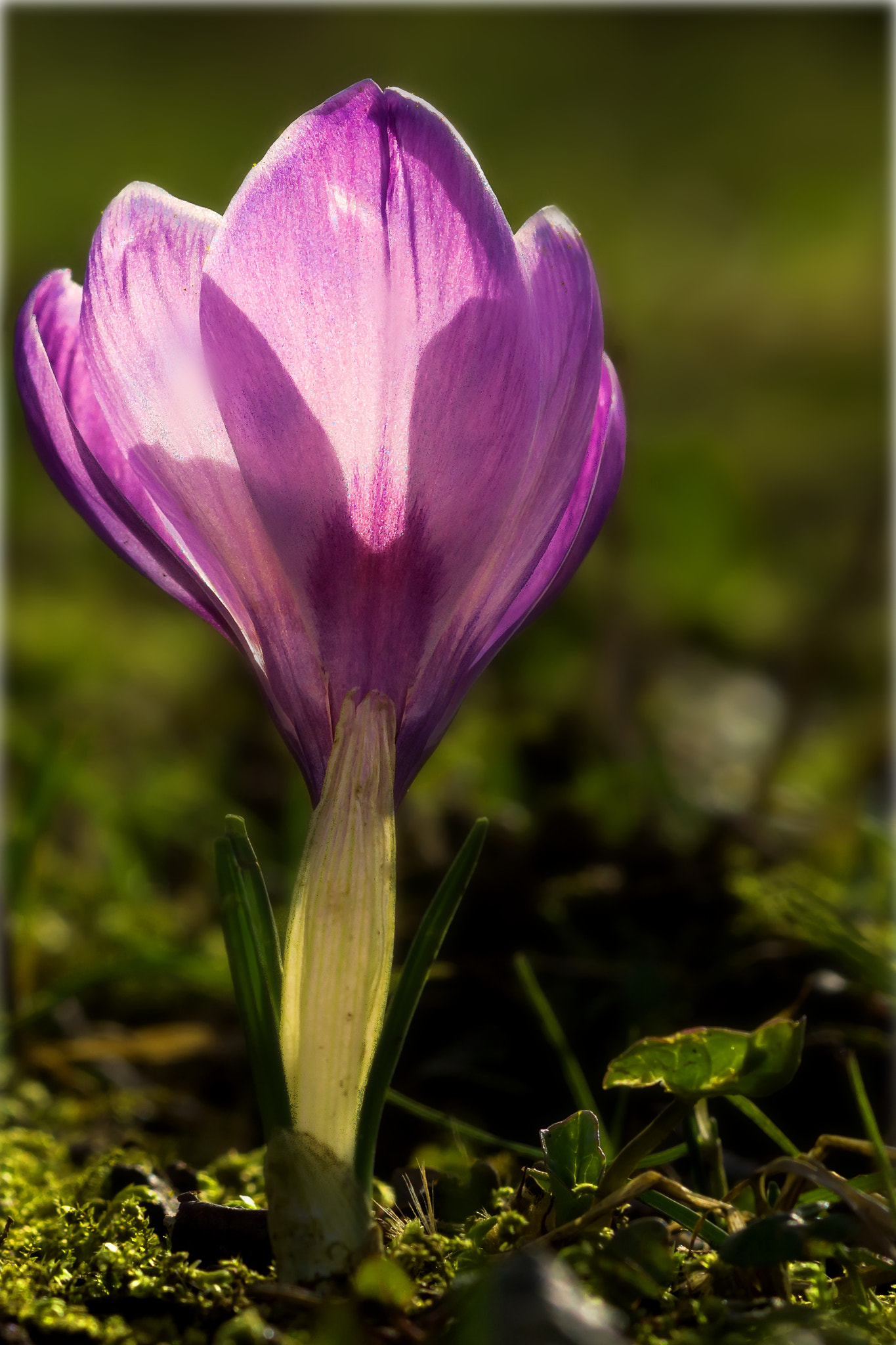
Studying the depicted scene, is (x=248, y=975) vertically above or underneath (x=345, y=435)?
underneath

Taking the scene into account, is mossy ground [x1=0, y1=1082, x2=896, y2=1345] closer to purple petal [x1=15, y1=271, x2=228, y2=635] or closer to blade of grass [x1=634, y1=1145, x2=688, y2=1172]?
blade of grass [x1=634, y1=1145, x2=688, y2=1172]

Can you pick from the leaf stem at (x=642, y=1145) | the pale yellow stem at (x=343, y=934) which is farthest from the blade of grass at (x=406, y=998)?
→ the leaf stem at (x=642, y=1145)

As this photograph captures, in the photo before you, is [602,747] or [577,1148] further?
[602,747]

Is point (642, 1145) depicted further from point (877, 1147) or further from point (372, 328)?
point (372, 328)

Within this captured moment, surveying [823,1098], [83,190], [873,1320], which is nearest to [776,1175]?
[823,1098]

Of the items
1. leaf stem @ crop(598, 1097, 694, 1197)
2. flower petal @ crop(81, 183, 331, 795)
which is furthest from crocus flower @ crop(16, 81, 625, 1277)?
leaf stem @ crop(598, 1097, 694, 1197)

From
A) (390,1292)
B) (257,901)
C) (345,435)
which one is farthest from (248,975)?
(345,435)

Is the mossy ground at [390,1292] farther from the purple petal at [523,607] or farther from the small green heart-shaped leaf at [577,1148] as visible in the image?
the purple petal at [523,607]
